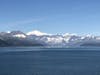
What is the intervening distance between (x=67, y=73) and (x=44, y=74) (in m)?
7.37

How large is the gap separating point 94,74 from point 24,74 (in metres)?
18.2

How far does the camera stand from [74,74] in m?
84.9

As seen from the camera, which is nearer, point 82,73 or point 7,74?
point 7,74

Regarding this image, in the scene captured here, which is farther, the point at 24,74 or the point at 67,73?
the point at 67,73

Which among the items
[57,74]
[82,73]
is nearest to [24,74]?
[57,74]

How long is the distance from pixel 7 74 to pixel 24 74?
527 cm

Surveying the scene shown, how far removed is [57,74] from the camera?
8562 centimetres

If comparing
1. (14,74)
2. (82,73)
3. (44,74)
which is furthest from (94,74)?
(14,74)

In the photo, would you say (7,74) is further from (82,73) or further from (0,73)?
(82,73)

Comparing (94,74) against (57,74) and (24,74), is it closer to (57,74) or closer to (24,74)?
(57,74)

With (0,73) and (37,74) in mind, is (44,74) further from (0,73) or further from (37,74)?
(0,73)

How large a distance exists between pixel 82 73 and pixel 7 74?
20640 mm

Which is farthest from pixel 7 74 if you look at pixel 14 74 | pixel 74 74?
pixel 74 74

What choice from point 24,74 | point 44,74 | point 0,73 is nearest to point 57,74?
point 44,74
